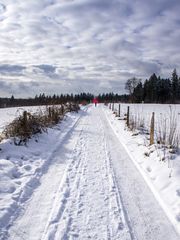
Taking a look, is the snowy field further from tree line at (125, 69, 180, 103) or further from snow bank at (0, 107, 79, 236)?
tree line at (125, 69, 180, 103)

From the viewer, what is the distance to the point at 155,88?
9400cm

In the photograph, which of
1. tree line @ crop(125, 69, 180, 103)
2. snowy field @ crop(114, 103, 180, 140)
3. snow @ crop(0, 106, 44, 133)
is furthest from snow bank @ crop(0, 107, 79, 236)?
tree line @ crop(125, 69, 180, 103)

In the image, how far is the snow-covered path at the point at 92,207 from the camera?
3.76 m

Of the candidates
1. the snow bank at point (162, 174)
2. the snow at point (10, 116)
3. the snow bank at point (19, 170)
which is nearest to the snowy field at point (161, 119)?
the snow bank at point (162, 174)

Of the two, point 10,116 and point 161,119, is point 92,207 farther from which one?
point 10,116

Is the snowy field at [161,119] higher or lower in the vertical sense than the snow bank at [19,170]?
higher

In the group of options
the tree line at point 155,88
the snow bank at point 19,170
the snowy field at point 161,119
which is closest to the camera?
the snow bank at point 19,170

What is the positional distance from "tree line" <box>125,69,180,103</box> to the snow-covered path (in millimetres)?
85071

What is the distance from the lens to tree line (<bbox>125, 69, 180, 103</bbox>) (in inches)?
3620

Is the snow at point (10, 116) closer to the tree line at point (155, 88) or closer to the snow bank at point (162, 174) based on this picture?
the snow bank at point (162, 174)

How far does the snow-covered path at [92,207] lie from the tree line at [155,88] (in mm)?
85071

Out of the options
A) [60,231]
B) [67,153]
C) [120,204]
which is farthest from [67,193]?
[67,153]

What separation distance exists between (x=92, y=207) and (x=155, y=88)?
9323 cm

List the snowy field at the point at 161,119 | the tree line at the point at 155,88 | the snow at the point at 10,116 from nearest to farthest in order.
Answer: the snowy field at the point at 161,119 < the snow at the point at 10,116 < the tree line at the point at 155,88
